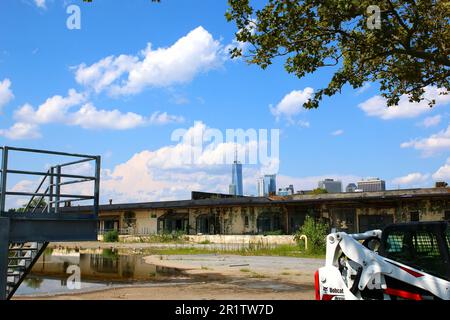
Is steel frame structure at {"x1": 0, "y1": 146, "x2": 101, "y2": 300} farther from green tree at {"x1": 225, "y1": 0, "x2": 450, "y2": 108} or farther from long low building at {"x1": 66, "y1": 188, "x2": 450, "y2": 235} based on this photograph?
long low building at {"x1": 66, "y1": 188, "x2": 450, "y2": 235}

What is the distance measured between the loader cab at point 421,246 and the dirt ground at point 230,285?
699 centimetres

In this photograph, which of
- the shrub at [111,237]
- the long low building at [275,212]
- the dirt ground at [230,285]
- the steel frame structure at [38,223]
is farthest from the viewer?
the shrub at [111,237]

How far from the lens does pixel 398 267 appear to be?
20.0 feet

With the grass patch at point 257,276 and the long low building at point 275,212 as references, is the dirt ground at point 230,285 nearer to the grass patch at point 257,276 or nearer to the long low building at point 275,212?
the grass patch at point 257,276

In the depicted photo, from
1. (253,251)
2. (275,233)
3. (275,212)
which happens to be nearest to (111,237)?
(275,212)

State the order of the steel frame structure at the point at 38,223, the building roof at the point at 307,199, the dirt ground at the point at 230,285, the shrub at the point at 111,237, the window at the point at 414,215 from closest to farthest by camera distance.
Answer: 1. the steel frame structure at the point at 38,223
2. the dirt ground at the point at 230,285
3. the window at the point at 414,215
4. the building roof at the point at 307,199
5. the shrub at the point at 111,237

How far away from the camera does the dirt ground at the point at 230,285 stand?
1360 centimetres

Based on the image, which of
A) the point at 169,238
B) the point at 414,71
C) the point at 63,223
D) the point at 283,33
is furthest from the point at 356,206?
the point at 63,223

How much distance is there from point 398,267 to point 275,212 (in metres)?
35.2

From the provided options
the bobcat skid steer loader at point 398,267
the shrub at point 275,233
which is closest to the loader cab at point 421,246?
the bobcat skid steer loader at point 398,267

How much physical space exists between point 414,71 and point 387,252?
31.4 ft

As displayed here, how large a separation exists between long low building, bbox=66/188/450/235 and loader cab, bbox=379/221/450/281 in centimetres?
2877

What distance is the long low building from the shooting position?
34.5m
